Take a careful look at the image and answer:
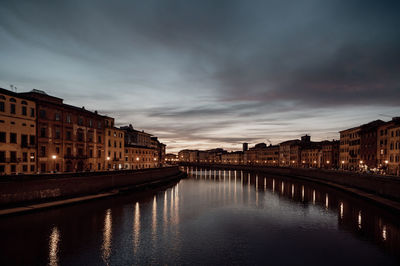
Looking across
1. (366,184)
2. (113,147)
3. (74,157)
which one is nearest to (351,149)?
(366,184)

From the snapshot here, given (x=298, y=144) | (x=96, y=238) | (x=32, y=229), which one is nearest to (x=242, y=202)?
(x=96, y=238)

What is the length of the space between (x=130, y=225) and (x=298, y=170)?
95.6 metres

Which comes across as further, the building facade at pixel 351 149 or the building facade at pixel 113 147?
the building facade at pixel 351 149

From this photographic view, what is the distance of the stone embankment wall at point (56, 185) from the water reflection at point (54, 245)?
1066 cm

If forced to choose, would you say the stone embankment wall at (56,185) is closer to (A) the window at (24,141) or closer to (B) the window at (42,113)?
(A) the window at (24,141)

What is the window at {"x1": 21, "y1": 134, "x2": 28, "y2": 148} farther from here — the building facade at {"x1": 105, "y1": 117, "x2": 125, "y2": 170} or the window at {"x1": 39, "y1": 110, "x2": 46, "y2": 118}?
the building facade at {"x1": 105, "y1": 117, "x2": 125, "y2": 170}

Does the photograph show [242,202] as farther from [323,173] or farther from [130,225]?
[323,173]

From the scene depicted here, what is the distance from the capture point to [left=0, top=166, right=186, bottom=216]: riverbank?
114ft

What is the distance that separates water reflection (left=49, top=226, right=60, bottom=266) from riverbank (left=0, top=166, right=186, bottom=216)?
8.94 meters

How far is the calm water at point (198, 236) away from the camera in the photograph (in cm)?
2238

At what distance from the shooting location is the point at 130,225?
107 feet

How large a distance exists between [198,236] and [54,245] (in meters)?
14.3

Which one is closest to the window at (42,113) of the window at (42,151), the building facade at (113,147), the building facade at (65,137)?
→ the building facade at (65,137)

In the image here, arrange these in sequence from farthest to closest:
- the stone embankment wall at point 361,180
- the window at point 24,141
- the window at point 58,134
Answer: the window at point 58,134 → the window at point 24,141 → the stone embankment wall at point 361,180
